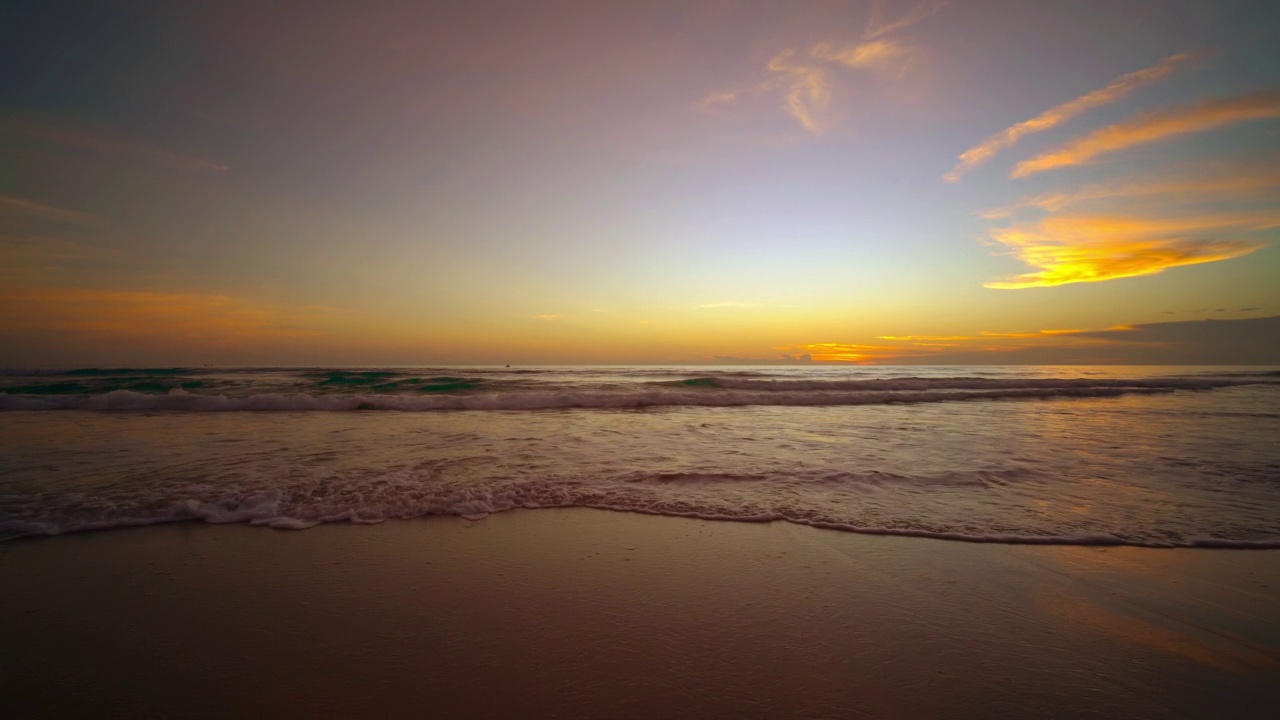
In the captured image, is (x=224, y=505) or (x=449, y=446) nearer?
(x=224, y=505)

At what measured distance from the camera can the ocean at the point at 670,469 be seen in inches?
179

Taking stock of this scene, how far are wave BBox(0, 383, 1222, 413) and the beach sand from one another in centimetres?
1090

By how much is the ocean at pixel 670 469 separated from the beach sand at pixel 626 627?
57cm

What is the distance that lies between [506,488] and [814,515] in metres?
3.20

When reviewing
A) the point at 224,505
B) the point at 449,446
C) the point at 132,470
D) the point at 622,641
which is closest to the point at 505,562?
the point at 622,641

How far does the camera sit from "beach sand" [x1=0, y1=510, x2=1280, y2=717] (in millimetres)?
2104

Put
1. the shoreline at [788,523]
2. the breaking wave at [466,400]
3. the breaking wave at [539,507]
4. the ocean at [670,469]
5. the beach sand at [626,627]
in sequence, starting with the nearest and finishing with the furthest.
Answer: the beach sand at [626,627] < the shoreline at [788,523] < the breaking wave at [539,507] < the ocean at [670,469] < the breaking wave at [466,400]

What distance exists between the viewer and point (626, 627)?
2654mm

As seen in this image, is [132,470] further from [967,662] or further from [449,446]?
[967,662]

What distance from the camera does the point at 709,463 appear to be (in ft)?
22.2

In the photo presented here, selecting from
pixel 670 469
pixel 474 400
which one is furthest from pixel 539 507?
pixel 474 400

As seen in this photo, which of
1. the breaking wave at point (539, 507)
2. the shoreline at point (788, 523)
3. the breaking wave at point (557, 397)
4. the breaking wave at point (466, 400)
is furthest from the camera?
the breaking wave at point (557, 397)

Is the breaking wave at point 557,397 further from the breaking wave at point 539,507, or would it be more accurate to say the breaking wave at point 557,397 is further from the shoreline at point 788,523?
the shoreline at point 788,523

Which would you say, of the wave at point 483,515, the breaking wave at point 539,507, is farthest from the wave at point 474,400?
the wave at point 483,515
